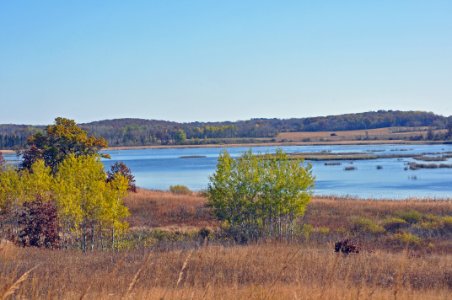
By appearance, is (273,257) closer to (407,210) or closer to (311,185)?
(311,185)

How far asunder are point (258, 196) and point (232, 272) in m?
18.2

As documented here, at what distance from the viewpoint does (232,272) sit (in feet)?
39.6

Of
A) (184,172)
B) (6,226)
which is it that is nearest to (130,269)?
(6,226)

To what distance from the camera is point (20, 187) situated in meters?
29.1

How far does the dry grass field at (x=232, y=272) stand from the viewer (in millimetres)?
6988

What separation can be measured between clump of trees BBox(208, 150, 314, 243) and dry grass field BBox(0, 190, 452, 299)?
10.7 feet

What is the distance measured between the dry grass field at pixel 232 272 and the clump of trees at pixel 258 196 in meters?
3.27

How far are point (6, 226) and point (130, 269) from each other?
20.9 metres

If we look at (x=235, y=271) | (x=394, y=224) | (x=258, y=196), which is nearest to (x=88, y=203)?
(x=258, y=196)

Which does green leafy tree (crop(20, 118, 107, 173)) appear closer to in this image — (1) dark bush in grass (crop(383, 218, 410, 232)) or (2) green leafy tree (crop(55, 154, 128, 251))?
(2) green leafy tree (crop(55, 154, 128, 251))

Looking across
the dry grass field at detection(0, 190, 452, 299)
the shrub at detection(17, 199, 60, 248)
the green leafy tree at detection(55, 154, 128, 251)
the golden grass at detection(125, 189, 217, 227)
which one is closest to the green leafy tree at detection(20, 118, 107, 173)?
the golden grass at detection(125, 189, 217, 227)

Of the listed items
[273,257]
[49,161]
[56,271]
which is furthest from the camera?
[49,161]

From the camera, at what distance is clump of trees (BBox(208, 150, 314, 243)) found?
98.1 ft

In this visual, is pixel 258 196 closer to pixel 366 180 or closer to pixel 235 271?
pixel 235 271
